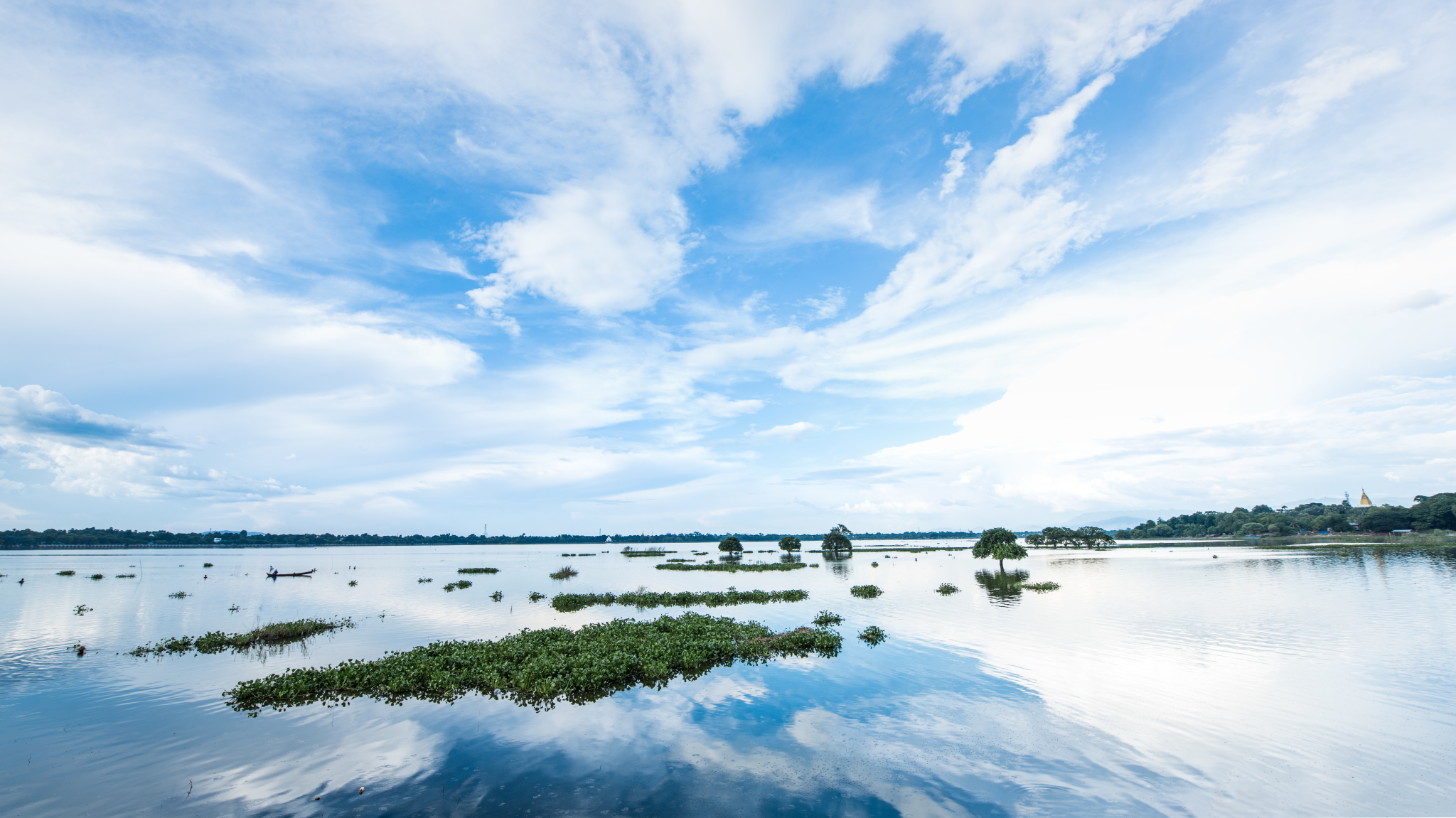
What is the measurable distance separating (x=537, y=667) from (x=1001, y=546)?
7059 cm

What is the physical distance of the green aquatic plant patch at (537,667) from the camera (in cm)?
2358

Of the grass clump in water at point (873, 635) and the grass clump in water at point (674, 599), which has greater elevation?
the grass clump in water at point (873, 635)

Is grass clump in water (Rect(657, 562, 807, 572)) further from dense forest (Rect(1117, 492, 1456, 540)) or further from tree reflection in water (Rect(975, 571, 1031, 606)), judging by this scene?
dense forest (Rect(1117, 492, 1456, 540))

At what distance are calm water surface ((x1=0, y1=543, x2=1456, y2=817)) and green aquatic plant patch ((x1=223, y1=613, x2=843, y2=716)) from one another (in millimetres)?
1249

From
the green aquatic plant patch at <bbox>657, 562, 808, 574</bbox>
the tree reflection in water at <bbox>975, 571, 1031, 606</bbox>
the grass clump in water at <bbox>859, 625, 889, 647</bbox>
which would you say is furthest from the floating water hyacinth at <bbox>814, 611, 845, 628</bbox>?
the green aquatic plant patch at <bbox>657, 562, 808, 574</bbox>

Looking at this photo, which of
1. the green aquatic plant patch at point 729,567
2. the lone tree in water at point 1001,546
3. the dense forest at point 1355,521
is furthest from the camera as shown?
the dense forest at point 1355,521

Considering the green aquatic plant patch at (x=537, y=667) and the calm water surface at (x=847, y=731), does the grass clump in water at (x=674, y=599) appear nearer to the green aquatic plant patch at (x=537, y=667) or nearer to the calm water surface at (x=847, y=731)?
the calm water surface at (x=847, y=731)

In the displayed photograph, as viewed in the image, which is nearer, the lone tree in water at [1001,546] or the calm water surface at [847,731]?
the calm water surface at [847,731]

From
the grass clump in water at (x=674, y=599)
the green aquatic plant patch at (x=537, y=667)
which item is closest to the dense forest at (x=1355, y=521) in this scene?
the grass clump in water at (x=674, y=599)

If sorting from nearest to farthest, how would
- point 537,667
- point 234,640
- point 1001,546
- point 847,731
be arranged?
point 847,731
point 537,667
point 234,640
point 1001,546

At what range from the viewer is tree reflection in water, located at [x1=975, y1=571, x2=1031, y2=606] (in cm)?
5175

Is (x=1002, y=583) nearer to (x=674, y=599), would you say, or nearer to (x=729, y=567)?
(x=674, y=599)

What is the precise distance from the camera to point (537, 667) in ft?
84.2

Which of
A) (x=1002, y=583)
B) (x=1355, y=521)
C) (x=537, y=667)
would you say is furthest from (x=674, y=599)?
(x=1355, y=521)
